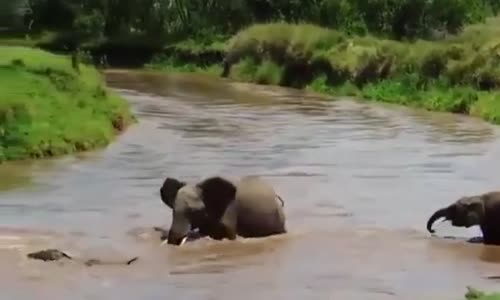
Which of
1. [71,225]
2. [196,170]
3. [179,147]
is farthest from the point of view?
[179,147]

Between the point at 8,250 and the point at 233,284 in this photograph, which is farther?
the point at 8,250

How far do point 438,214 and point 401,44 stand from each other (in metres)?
29.5

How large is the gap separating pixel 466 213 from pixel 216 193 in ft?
11.0

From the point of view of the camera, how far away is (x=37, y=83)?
3044cm

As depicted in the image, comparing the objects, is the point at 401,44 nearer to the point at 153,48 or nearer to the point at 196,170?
the point at 153,48

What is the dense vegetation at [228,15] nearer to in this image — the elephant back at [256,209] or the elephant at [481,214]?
the elephant back at [256,209]

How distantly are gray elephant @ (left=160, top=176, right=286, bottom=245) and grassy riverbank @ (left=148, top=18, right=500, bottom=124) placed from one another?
18.6 meters

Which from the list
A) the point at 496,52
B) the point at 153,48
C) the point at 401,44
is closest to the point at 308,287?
the point at 496,52

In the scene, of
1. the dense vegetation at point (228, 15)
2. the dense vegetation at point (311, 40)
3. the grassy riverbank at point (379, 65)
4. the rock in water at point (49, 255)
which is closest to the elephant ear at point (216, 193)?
the rock in water at point (49, 255)

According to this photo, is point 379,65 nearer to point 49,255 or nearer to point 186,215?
point 186,215

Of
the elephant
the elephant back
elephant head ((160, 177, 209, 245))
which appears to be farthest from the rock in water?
the elephant

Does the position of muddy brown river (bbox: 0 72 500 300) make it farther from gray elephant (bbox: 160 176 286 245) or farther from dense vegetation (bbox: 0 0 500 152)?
dense vegetation (bbox: 0 0 500 152)

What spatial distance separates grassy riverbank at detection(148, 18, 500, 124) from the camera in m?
40.2

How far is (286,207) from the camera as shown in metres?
21.2
